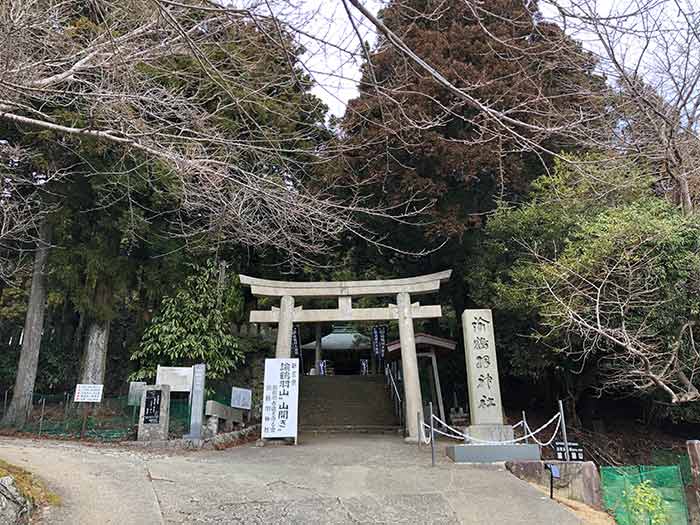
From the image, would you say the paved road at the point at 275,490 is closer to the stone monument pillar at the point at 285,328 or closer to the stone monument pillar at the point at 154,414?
the stone monument pillar at the point at 154,414

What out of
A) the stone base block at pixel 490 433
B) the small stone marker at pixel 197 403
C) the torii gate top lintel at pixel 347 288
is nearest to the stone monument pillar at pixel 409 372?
the torii gate top lintel at pixel 347 288

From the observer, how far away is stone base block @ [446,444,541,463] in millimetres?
7246

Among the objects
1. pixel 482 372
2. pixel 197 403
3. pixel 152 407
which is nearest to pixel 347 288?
pixel 482 372

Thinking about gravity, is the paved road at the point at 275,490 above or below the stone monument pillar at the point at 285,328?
below

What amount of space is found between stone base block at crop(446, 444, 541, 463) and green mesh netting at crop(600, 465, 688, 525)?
956mm

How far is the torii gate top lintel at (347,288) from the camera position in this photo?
10953 millimetres

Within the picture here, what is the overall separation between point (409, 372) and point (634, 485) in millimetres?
4968

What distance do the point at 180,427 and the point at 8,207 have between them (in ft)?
17.3

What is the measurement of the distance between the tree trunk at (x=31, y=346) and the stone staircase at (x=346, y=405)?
651cm

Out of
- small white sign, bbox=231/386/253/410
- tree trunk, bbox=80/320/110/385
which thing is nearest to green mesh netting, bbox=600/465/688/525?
small white sign, bbox=231/386/253/410

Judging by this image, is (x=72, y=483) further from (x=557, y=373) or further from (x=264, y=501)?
(x=557, y=373)

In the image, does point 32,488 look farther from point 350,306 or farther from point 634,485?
point 350,306

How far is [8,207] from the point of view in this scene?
8.89 m

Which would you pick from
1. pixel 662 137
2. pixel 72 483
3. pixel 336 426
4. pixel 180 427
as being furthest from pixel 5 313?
pixel 662 137
